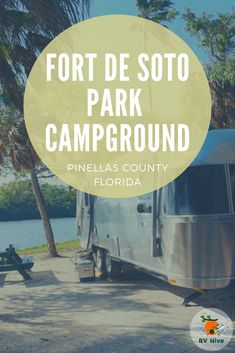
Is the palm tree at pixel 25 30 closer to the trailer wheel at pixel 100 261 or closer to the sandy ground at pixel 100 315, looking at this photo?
the sandy ground at pixel 100 315

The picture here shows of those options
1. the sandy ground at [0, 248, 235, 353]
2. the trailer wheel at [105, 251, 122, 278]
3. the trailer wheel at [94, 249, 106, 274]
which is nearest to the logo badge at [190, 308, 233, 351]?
the sandy ground at [0, 248, 235, 353]

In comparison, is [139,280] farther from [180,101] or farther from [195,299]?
[180,101]

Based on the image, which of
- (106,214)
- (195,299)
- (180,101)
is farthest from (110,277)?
(180,101)

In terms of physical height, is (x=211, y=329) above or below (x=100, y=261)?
below

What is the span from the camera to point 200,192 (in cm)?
773

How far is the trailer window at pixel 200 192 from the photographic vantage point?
7.63 metres

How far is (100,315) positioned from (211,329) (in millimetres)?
2178

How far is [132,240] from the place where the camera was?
10117mm

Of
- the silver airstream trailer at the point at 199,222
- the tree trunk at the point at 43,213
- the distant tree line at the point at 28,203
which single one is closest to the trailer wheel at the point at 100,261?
the silver airstream trailer at the point at 199,222

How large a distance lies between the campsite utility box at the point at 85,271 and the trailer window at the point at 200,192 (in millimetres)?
5179

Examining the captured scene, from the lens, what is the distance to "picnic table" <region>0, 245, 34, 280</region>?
13.1m

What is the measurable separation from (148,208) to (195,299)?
2067mm

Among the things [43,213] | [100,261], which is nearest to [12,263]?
[100,261]

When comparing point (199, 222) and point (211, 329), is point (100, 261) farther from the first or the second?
point (199, 222)
